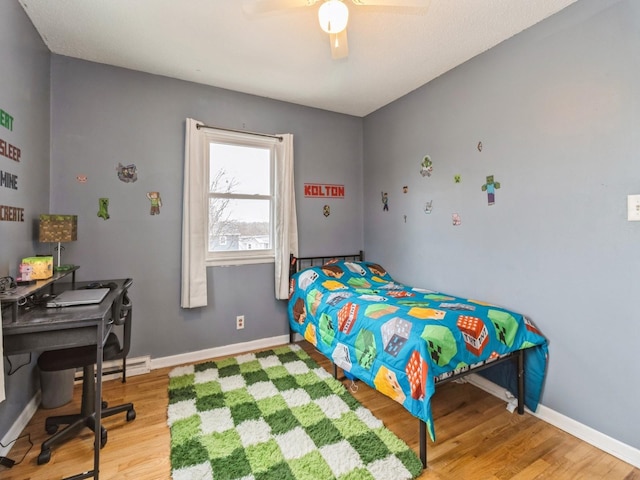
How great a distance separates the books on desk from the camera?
5.02 ft

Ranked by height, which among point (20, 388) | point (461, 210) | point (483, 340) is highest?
point (461, 210)

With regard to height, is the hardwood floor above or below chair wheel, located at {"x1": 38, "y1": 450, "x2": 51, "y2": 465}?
below

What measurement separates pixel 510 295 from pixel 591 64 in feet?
4.84

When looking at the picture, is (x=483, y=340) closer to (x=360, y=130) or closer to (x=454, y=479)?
(x=454, y=479)

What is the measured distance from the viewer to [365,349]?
1971 mm

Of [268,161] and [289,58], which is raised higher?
[289,58]

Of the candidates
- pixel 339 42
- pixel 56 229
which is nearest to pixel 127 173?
pixel 56 229

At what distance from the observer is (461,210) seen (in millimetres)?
2562

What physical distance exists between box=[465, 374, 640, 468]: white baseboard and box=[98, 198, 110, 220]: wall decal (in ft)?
10.9

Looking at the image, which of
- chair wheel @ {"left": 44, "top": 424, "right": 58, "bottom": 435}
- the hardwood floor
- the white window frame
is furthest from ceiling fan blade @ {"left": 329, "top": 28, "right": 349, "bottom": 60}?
chair wheel @ {"left": 44, "top": 424, "right": 58, "bottom": 435}

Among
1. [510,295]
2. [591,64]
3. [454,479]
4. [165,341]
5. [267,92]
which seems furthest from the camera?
[267,92]

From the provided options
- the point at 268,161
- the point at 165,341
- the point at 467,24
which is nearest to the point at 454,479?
the point at 165,341

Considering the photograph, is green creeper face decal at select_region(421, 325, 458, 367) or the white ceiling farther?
the white ceiling

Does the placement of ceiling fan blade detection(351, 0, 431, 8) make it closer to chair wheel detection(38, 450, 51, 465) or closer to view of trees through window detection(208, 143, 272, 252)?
view of trees through window detection(208, 143, 272, 252)
